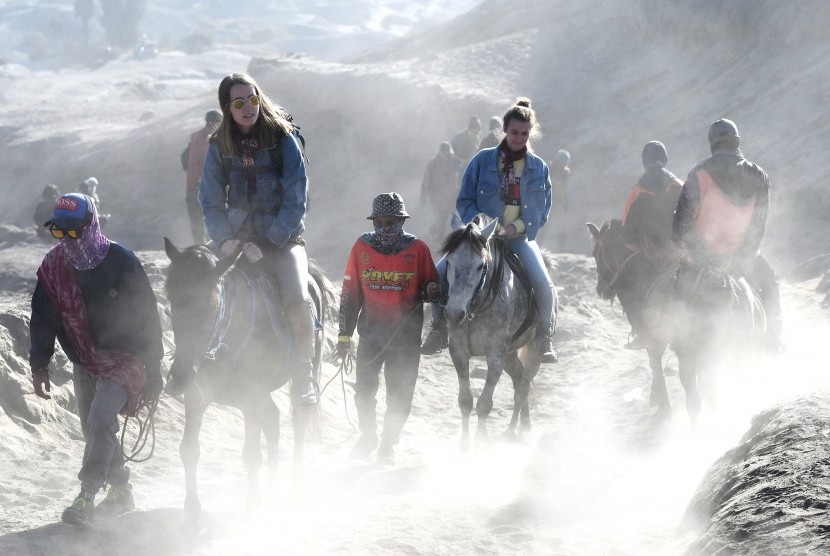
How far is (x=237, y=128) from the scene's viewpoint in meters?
6.70

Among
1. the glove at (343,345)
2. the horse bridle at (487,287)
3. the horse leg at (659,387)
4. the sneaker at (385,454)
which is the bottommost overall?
the sneaker at (385,454)

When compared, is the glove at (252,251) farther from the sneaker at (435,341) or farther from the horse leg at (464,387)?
the horse leg at (464,387)

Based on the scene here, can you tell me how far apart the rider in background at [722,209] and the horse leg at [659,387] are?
225cm

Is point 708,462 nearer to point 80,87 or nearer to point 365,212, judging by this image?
point 365,212

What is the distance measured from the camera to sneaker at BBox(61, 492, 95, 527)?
5855 mm

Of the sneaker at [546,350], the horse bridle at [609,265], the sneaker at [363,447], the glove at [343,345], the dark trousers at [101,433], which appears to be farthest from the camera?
the horse bridle at [609,265]

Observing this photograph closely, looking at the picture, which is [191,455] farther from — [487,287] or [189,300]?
[487,287]

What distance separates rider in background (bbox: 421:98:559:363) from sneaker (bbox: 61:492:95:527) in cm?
351

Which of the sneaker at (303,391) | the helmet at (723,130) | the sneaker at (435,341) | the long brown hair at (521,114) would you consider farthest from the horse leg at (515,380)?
the helmet at (723,130)

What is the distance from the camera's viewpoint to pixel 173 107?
43844mm

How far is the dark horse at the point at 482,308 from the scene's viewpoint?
7898 millimetres

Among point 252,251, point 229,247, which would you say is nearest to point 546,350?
point 252,251

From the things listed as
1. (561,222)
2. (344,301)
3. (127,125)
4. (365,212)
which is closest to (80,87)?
(127,125)

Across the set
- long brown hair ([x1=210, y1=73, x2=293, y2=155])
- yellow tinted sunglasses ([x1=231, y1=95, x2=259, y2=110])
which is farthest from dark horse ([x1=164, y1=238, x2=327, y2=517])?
yellow tinted sunglasses ([x1=231, y1=95, x2=259, y2=110])
